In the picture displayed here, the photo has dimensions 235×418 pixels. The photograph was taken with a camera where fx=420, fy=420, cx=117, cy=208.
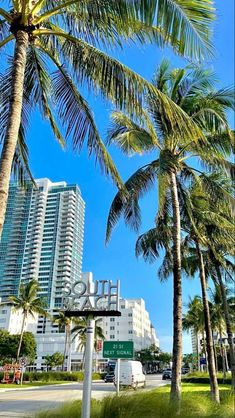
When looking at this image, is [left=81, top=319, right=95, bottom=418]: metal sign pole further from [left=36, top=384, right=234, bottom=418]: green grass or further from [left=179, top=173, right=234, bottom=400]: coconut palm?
[left=179, top=173, right=234, bottom=400]: coconut palm

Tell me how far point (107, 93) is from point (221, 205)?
7.27 meters

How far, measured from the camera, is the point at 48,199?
A: 3388 centimetres

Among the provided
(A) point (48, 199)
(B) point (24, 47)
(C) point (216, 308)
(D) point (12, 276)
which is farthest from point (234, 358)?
(D) point (12, 276)

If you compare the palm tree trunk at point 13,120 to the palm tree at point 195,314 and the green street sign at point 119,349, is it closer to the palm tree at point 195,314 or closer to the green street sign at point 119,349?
the green street sign at point 119,349

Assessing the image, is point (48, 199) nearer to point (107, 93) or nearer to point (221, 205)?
point (221, 205)

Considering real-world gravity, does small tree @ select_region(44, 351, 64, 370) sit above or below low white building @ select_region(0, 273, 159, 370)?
below

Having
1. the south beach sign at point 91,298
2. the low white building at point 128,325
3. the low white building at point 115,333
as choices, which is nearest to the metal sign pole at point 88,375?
the south beach sign at point 91,298

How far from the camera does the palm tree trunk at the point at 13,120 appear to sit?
6.61m

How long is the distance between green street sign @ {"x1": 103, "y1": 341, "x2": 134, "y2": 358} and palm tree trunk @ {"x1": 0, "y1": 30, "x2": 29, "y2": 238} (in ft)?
26.2

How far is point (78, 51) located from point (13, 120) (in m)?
2.64

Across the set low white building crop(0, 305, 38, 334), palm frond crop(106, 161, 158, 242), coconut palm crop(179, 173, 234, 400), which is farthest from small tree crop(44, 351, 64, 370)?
palm frond crop(106, 161, 158, 242)

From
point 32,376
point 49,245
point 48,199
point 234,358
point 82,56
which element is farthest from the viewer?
point 49,245

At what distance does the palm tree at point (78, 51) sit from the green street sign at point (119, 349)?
6054 mm

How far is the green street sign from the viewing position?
13.0 m
